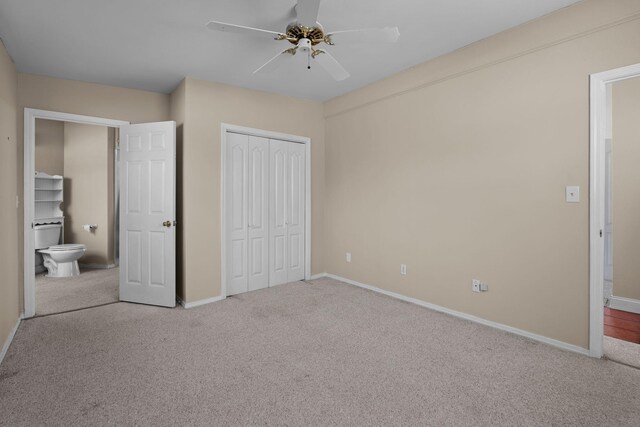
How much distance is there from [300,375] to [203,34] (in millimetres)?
2872

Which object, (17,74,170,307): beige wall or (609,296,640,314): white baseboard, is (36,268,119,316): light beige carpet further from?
(609,296,640,314): white baseboard

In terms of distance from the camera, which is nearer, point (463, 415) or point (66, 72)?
point (463, 415)

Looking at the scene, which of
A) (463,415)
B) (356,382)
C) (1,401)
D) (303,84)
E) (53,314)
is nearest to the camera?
(463,415)

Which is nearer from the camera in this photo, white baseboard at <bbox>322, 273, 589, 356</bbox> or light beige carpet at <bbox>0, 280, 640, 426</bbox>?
light beige carpet at <bbox>0, 280, 640, 426</bbox>

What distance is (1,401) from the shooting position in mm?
1920

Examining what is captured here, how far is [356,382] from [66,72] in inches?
164

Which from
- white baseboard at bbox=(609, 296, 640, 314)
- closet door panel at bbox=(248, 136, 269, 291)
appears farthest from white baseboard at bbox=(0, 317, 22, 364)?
white baseboard at bbox=(609, 296, 640, 314)

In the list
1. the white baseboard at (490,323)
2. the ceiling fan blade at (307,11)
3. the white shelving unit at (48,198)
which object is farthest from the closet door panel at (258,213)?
the white shelving unit at (48,198)

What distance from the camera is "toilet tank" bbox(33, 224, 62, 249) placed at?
5.21m

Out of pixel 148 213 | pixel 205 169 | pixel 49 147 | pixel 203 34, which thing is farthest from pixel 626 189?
pixel 49 147

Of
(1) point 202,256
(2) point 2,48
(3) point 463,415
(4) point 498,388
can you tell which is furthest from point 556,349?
(2) point 2,48

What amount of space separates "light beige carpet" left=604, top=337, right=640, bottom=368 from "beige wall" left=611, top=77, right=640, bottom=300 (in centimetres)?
120

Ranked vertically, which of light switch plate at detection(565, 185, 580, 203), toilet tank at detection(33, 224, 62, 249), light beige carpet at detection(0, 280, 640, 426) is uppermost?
light switch plate at detection(565, 185, 580, 203)

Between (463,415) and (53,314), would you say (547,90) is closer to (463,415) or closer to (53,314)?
(463,415)
